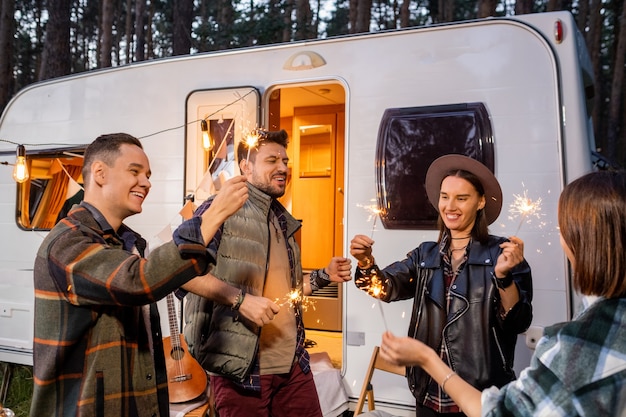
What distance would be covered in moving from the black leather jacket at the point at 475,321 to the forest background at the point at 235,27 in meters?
3.47

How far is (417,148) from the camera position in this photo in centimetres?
403

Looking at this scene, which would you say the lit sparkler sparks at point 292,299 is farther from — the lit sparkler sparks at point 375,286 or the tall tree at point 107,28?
the tall tree at point 107,28

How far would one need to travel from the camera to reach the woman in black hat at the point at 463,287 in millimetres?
2572

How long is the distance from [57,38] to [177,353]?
1021 cm

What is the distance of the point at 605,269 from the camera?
1.55 metres

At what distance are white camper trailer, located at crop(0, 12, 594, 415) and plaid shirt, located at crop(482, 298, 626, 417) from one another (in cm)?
216

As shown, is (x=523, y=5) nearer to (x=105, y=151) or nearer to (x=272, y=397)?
(x=272, y=397)

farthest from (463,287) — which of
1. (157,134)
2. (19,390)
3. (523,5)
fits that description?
(523,5)

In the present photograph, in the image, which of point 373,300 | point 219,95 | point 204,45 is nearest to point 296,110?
point 219,95

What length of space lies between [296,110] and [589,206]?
6.03 meters

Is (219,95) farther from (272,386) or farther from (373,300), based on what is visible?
(272,386)

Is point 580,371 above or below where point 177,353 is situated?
above

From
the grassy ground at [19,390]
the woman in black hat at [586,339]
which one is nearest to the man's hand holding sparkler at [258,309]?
the woman in black hat at [586,339]

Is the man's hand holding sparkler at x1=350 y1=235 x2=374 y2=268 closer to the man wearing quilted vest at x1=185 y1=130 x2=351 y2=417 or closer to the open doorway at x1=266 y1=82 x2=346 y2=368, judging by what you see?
the man wearing quilted vest at x1=185 y1=130 x2=351 y2=417
